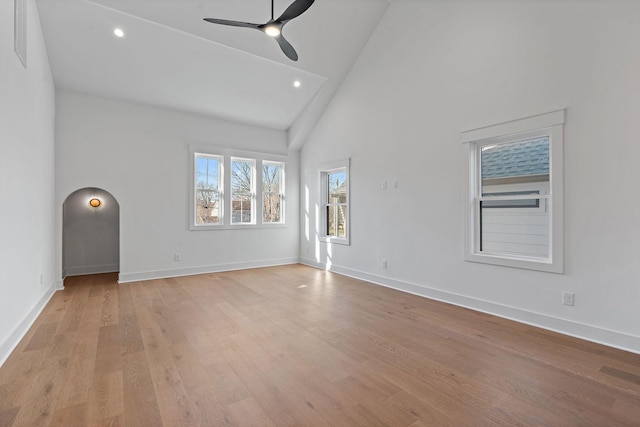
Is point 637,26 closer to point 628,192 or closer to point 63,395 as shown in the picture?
point 628,192

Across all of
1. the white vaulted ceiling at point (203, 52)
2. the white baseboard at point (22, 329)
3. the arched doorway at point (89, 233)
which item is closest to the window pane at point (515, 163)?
the white vaulted ceiling at point (203, 52)

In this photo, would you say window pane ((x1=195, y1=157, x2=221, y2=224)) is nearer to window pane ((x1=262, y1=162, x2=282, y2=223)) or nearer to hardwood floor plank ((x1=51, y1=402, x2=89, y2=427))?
window pane ((x1=262, y1=162, x2=282, y2=223))

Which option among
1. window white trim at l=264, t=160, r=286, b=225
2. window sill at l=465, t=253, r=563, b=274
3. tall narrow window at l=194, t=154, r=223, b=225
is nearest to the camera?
window sill at l=465, t=253, r=563, b=274

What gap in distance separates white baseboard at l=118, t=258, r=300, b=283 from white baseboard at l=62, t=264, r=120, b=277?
131 centimetres

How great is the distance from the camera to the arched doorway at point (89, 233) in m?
5.91

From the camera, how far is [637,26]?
267 cm

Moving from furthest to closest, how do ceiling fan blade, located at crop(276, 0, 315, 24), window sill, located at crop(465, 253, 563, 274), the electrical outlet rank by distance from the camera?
window sill, located at crop(465, 253, 563, 274), the electrical outlet, ceiling fan blade, located at crop(276, 0, 315, 24)

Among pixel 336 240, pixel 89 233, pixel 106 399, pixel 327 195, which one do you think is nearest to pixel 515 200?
pixel 336 240

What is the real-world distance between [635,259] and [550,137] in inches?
52.9

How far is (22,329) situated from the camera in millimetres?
3014

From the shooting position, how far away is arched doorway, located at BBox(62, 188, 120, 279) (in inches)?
233

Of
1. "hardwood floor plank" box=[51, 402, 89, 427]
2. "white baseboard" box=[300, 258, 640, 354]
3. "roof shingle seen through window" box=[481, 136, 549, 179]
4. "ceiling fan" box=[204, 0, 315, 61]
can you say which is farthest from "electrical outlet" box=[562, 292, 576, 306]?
"hardwood floor plank" box=[51, 402, 89, 427]

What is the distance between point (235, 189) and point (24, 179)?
3620mm

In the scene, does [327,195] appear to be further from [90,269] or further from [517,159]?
[90,269]
